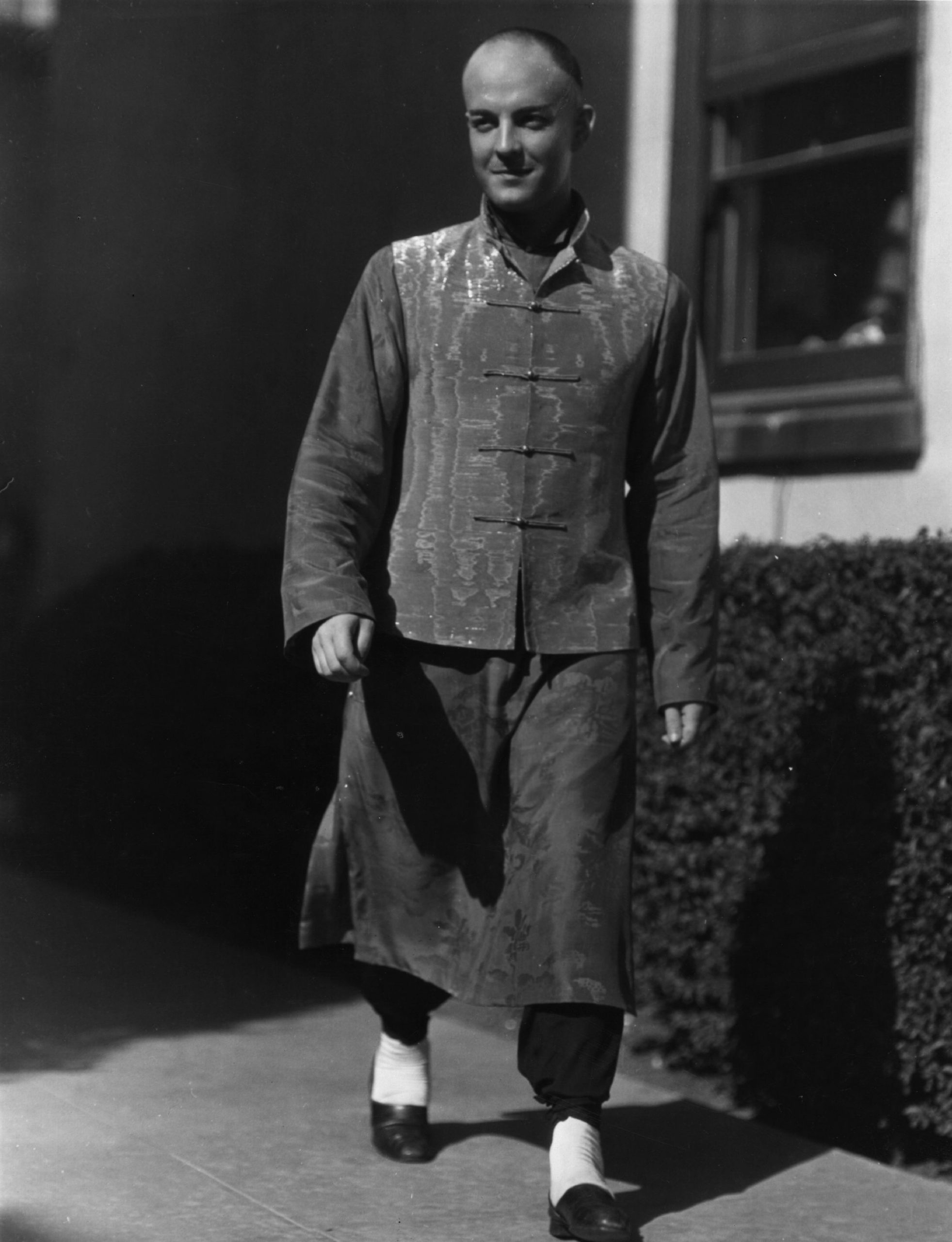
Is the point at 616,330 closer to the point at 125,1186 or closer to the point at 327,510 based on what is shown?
the point at 327,510

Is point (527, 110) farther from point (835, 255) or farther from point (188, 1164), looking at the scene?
point (835, 255)

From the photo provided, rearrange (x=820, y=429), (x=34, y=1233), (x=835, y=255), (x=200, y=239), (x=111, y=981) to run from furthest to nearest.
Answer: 1. (x=835, y=255)
2. (x=820, y=429)
3. (x=200, y=239)
4. (x=111, y=981)
5. (x=34, y=1233)

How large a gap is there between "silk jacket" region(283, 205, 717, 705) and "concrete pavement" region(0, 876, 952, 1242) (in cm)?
103

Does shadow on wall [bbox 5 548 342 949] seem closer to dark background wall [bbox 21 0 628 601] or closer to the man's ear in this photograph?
dark background wall [bbox 21 0 628 601]

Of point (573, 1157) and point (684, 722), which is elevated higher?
point (684, 722)

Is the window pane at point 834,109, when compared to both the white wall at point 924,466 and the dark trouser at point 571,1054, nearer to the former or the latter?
the white wall at point 924,466

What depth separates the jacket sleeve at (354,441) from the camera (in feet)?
11.0

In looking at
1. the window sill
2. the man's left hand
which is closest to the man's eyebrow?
the man's left hand

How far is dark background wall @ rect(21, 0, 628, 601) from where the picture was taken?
4.95m

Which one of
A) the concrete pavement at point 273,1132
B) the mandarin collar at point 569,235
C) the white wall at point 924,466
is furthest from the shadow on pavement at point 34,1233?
the white wall at point 924,466

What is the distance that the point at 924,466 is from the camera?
5.23 metres

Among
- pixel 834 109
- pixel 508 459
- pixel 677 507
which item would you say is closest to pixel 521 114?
pixel 508 459

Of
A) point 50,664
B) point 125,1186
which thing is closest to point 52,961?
point 50,664

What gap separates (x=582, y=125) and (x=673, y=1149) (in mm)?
2169
